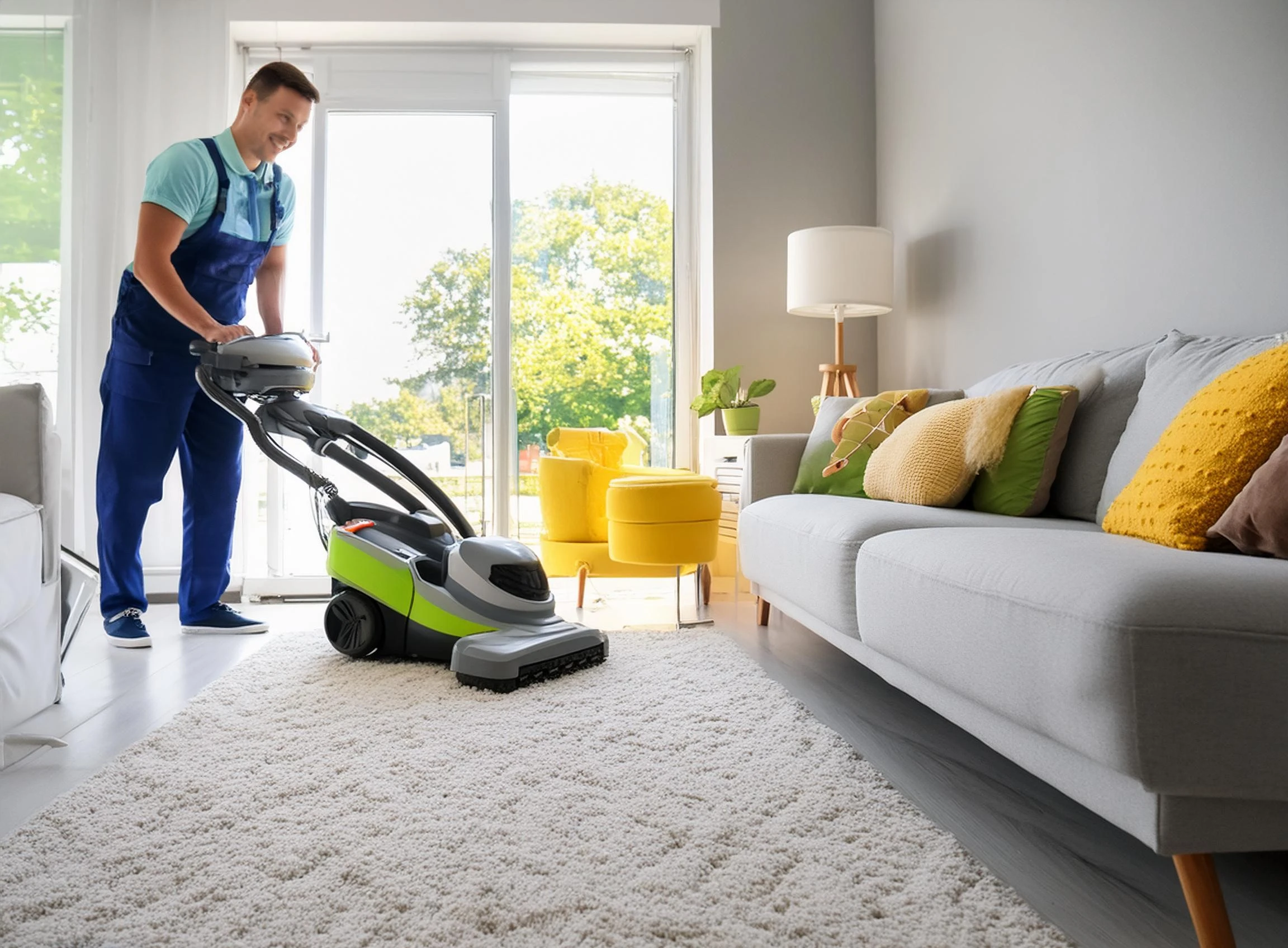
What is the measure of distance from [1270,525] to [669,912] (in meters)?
0.88

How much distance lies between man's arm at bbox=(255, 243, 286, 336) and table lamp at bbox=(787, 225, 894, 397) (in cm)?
186

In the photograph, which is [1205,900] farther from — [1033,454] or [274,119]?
[274,119]

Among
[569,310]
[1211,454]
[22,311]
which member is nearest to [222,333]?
[22,311]

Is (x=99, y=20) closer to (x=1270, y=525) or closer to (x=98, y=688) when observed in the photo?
(x=98, y=688)

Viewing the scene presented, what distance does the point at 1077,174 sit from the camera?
259 cm

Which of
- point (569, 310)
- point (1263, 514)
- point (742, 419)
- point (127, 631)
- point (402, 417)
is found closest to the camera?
point (1263, 514)

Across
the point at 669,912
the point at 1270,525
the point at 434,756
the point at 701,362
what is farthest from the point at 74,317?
the point at 1270,525

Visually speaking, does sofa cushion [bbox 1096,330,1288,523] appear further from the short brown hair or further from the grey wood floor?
the short brown hair

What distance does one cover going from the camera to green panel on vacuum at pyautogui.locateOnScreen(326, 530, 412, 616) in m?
2.30

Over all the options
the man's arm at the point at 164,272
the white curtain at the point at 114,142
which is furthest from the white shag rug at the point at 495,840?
the white curtain at the point at 114,142

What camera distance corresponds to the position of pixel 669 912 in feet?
3.48

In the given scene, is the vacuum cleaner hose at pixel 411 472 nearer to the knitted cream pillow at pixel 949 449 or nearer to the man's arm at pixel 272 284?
the man's arm at pixel 272 284

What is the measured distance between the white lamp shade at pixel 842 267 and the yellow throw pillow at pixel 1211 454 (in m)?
2.08

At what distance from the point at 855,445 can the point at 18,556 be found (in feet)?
6.54
